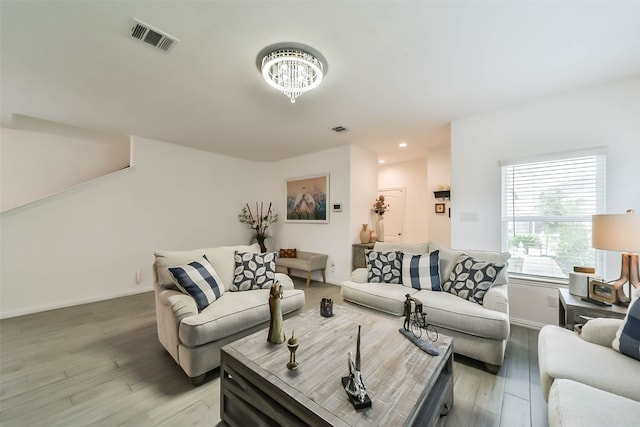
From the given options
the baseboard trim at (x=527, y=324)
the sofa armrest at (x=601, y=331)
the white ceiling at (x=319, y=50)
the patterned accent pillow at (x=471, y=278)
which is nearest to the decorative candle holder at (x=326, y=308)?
the patterned accent pillow at (x=471, y=278)

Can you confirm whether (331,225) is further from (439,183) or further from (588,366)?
(588,366)

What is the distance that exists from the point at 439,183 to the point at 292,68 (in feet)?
12.2

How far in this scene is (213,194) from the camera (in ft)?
16.9

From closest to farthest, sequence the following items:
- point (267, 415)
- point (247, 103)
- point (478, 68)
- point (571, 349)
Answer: point (267, 415), point (571, 349), point (478, 68), point (247, 103)

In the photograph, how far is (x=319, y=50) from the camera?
195 centimetres

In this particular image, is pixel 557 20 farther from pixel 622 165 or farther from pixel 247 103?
pixel 247 103

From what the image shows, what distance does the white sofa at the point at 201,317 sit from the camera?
1.77 meters

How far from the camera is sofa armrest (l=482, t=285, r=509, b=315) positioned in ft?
6.67

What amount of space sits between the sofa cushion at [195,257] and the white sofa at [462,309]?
1363 millimetres

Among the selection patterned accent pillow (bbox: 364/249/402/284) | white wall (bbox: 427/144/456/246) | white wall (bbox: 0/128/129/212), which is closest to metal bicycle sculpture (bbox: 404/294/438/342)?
patterned accent pillow (bbox: 364/249/402/284)

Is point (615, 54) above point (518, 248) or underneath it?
above

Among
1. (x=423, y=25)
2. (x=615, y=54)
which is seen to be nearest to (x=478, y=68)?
(x=423, y=25)

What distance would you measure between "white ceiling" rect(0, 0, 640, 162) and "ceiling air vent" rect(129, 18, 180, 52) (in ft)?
0.16

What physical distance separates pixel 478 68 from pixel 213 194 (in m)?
4.91
